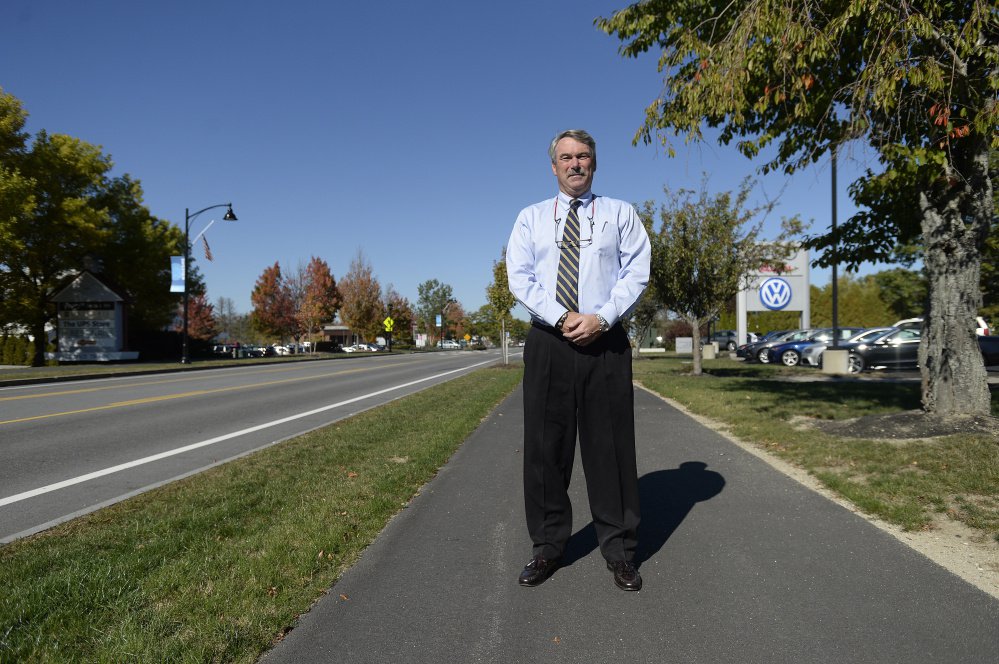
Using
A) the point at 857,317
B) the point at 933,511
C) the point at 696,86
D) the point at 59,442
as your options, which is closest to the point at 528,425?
the point at 933,511

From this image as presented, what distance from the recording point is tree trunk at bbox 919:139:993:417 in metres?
6.76

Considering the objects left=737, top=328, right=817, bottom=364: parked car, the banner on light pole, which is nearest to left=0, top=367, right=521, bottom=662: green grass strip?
left=737, top=328, right=817, bottom=364: parked car

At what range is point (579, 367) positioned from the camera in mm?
3287

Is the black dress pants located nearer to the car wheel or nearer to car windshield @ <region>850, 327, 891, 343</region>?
the car wheel

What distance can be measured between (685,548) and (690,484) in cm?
168

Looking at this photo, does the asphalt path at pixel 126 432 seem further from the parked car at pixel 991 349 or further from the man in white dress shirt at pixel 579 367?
the parked car at pixel 991 349

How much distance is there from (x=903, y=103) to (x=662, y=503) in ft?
16.1

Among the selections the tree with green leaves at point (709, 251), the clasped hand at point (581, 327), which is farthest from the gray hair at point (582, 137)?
the tree with green leaves at point (709, 251)

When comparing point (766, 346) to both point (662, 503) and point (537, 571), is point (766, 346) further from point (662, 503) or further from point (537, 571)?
point (537, 571)

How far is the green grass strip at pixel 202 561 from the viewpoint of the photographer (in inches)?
104

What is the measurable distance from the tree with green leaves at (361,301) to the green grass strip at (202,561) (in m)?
57.5

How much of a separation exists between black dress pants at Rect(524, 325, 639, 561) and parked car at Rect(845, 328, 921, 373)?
19381 mm

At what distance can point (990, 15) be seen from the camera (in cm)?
600

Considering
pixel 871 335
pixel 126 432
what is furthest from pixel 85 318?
pixel 871 335
